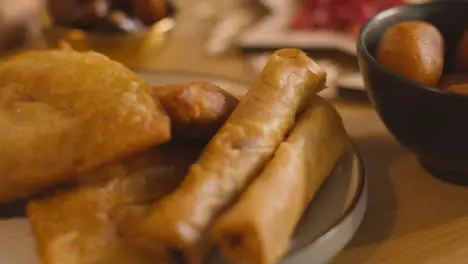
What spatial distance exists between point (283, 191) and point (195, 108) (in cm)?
11

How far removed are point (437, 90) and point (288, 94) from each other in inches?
4.9

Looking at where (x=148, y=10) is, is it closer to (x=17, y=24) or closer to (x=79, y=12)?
(x=79, y=12)

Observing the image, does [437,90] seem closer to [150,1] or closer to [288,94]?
[288,94]

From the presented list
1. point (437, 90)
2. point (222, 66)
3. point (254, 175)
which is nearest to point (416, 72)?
point (437, 90)

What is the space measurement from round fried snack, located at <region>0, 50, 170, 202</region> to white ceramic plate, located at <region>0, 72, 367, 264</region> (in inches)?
1.5

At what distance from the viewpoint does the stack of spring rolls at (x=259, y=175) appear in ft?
1.38


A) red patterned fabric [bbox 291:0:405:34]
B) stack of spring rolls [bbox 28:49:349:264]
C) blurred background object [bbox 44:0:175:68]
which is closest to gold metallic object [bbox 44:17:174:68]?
blurred background object [bbox 44:0:175:68]

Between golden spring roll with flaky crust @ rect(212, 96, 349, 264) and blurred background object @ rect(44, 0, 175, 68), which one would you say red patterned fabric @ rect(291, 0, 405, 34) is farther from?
golden spring roll with flaky crust @ rect(212, 96, 349, 264)

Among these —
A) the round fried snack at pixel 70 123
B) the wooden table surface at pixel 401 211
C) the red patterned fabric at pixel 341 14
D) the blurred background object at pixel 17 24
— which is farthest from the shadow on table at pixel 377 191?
the blurred background object at pixel 17 24

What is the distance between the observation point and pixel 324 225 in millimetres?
487

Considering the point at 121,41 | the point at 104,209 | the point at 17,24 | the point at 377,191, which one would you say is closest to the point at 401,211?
the point at 377,191

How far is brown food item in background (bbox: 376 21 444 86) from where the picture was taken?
573 millimetres

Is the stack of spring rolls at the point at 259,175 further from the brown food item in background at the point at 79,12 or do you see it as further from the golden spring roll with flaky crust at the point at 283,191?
the brown food item in background at the point at 79,12

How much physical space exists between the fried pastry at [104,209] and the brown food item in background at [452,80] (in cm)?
25
